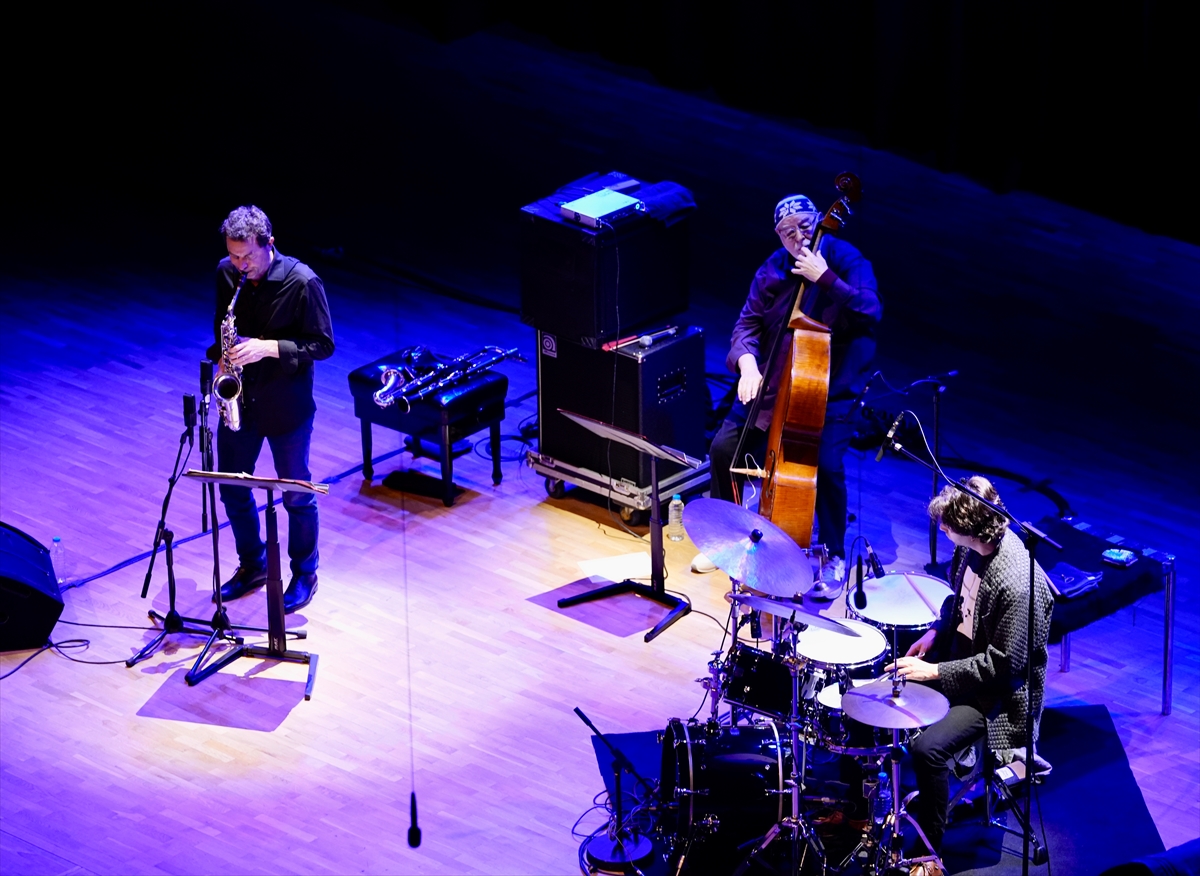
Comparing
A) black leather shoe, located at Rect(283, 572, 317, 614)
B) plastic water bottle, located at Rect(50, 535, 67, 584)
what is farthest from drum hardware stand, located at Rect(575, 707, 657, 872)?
plastic water bottle, located at Rect(50, 535, 67, 584)

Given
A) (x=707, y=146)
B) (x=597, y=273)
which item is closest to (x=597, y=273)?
(x=597, y=273)

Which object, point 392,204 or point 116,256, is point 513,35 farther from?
point 116,256

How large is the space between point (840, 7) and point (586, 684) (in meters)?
6.15

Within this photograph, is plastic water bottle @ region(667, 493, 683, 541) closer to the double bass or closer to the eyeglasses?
the double bass

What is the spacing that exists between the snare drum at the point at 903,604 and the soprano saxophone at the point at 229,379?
8.45 feet

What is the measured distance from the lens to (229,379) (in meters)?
6.88

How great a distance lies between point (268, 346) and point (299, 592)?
1164mm

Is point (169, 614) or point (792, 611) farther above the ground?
point (792, 611)

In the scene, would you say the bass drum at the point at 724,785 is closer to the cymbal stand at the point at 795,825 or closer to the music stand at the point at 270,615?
the cymbal stand at the point at 795,825

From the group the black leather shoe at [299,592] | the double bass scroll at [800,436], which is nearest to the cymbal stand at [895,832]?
the double bass scroll at [800,436]

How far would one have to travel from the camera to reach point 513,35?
13.7 meters

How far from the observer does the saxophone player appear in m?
6.84

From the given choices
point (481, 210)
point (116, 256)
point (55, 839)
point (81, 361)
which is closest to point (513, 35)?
point (481, 210)

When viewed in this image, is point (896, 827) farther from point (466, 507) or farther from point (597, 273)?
point (466, 507)
